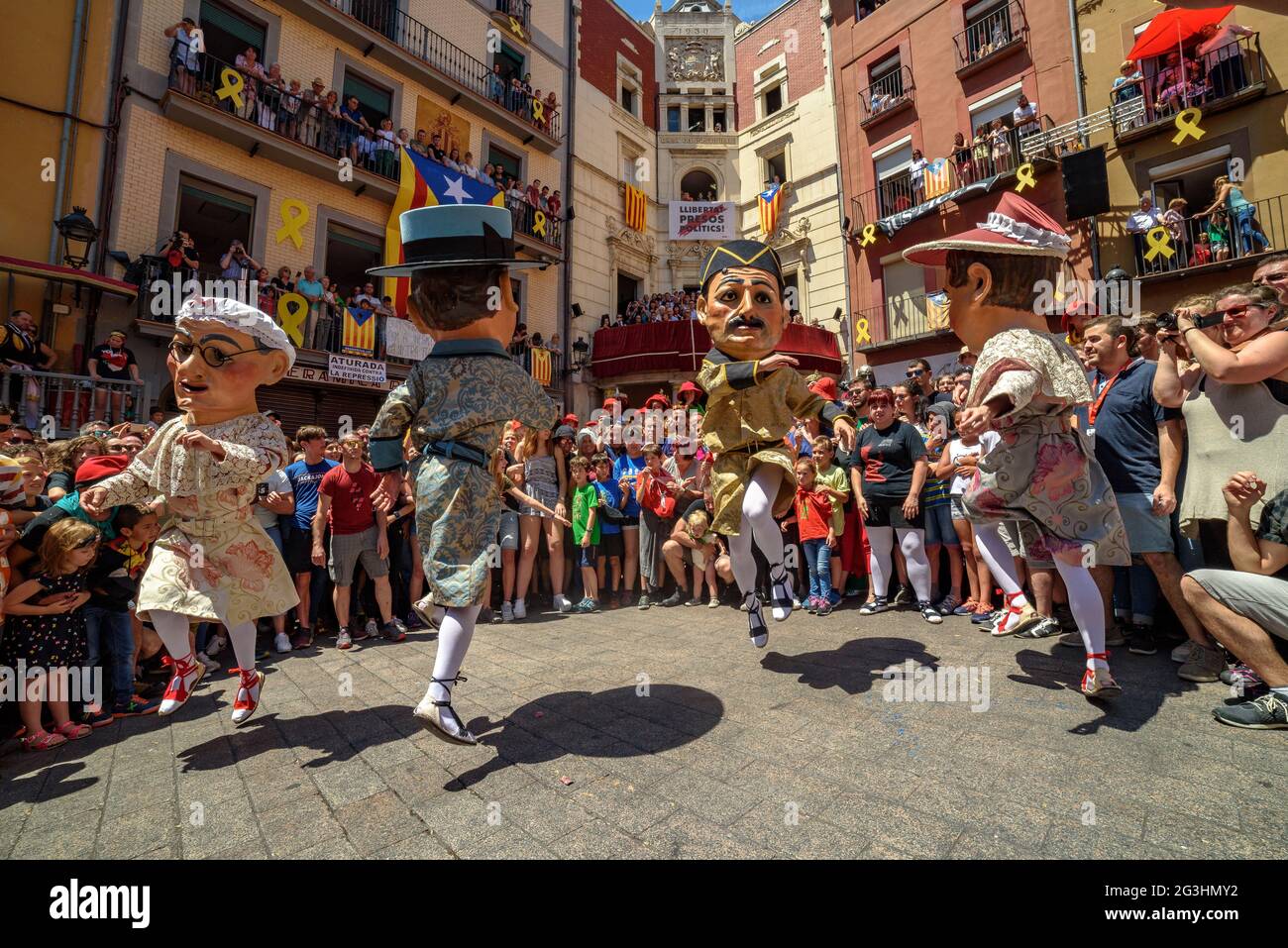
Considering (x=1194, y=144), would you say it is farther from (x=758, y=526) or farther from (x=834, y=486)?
(x=758, y=526)

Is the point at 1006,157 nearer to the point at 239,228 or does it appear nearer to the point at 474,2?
the point at 474,2

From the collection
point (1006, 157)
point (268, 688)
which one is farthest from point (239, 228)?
point (1006, 157)

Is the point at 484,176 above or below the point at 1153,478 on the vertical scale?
above

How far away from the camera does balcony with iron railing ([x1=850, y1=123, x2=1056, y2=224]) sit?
1431 centimetres

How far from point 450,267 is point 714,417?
180cm

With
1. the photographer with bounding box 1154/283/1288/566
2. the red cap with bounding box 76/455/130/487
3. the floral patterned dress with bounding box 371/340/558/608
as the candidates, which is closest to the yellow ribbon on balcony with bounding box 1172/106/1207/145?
the photographer with bounding box 1154/283/1288/566

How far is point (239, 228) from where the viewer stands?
41.1ft

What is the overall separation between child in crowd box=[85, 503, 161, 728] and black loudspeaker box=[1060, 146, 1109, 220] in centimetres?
1734

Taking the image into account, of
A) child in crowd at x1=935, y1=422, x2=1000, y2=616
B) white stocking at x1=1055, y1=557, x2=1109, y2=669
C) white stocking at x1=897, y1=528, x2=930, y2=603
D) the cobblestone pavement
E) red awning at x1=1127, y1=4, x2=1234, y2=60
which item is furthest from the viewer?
red awning at x1=1127, y1=4, x2=1234, y2=60

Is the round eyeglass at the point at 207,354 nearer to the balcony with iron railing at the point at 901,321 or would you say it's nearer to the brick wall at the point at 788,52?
the balcony with iron railing at the point at 901,321

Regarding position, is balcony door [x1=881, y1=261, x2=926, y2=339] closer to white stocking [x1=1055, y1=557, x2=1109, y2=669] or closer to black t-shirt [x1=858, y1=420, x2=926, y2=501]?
black t-shirt [x1=858, y1=420, x2=926, y2=501]

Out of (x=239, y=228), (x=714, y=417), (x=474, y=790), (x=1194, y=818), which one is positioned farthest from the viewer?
(x=239, y=228)

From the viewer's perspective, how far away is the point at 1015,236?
3119mm

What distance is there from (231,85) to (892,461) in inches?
529
